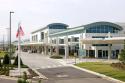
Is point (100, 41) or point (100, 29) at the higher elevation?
point (100, 29)

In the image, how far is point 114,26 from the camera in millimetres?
71625

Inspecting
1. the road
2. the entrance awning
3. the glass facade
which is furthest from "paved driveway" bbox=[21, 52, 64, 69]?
the glass facade

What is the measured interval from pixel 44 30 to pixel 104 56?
42.4m

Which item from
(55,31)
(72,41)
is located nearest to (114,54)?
(72,41)

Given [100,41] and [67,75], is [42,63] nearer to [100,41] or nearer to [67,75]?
[100,41]

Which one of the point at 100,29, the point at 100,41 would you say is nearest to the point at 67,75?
the point at 100,41

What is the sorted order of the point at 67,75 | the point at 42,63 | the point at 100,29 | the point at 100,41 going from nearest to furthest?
the point at 67,75
the point at 42,63
the point at 100,41
the point at 100,29

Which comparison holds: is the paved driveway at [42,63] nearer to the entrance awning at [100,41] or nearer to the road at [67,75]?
the road at [67,75]

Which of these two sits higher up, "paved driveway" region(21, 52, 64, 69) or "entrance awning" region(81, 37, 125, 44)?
"entrance awning" region(81, 37, 125, 44)

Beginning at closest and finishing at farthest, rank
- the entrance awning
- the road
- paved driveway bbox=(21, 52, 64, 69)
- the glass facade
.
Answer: the road
paved driveway bbox=(21, 52, 64, 69)
the entrance awning
the glass facade

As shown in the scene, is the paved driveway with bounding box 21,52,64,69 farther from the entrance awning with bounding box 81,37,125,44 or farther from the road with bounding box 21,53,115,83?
the entrance awning with bounding box 81,37,125,44

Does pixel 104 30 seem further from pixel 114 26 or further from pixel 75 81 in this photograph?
pixel 75 81

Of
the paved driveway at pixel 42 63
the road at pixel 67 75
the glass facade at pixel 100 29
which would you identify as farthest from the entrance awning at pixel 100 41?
the road at pixel 67 75

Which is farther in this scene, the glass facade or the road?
the glass facade
